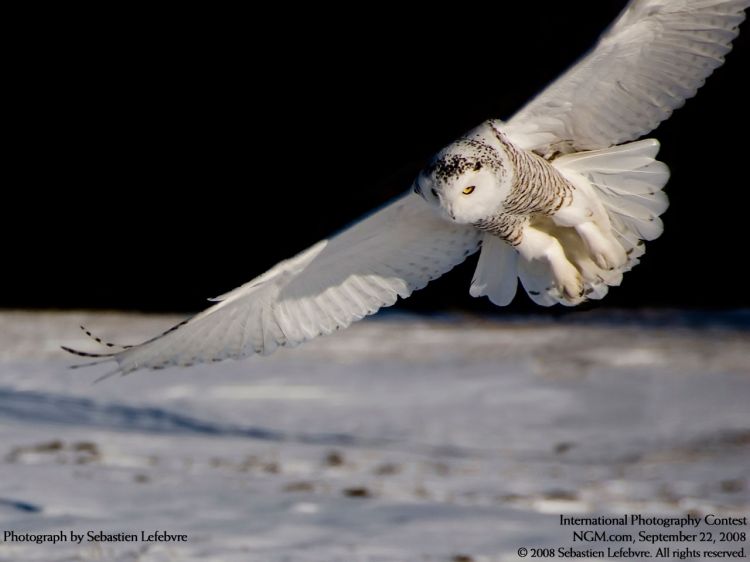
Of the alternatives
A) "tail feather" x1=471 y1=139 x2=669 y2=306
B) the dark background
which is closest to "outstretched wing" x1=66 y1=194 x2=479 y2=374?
"tail feather" x1=471 y1=139 x2=669 y2=306

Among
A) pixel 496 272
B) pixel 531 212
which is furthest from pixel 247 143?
pixel 531 212

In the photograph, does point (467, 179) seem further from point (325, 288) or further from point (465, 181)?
point (325, 288)

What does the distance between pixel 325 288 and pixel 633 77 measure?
1211mm

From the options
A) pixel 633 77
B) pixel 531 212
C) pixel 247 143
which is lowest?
Answer: pixel 531 212

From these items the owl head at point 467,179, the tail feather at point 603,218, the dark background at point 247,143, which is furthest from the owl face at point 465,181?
the dark background at point 247,143

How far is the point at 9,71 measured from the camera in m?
9.38

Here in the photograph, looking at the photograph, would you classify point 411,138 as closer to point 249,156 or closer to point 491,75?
point 491,75

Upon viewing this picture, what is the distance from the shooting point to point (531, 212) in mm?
3582

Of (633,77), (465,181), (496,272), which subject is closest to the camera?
(465,181)

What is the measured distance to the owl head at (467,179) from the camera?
3.21 meters

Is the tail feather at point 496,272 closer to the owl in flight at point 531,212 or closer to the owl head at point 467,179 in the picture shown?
the owl in flight at point 531,212

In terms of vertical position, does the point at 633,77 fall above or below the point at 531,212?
above

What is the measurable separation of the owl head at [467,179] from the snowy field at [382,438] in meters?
1.60

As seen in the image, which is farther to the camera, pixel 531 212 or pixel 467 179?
pixel 531 212
